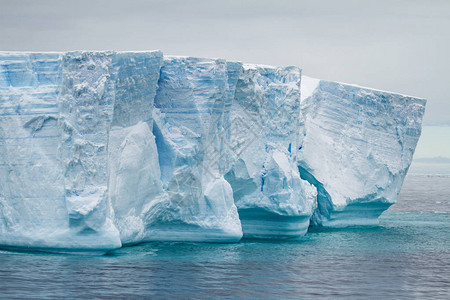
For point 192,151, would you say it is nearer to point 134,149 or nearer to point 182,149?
point 182,149

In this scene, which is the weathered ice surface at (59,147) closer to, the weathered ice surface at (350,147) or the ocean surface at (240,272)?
the ocean surface at (240,272)

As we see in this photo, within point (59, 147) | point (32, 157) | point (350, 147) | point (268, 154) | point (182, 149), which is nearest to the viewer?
point (59, 147)

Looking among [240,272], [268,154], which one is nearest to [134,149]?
[240,272]

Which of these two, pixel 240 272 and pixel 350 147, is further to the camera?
pixel 350 147

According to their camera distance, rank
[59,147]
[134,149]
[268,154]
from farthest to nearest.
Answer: [268,154], [134,149], [59,147]

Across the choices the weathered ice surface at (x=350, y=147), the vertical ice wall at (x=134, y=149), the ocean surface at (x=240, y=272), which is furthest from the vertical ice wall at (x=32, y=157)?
the weathered ice surface at (x=350, y=147)

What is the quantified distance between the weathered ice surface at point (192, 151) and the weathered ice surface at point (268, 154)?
1.09 meters

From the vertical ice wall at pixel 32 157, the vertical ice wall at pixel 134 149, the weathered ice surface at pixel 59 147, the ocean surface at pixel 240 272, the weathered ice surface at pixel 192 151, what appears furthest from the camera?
the weathered ice surface at pixel 192 151

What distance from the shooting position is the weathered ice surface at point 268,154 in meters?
18.6

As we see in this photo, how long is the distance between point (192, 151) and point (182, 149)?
21 cm

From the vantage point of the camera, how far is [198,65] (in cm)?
1712

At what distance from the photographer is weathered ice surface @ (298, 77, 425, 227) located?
21.0 meters

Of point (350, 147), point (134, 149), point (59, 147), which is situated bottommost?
point (350, 147)

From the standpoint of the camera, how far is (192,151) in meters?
16.9
